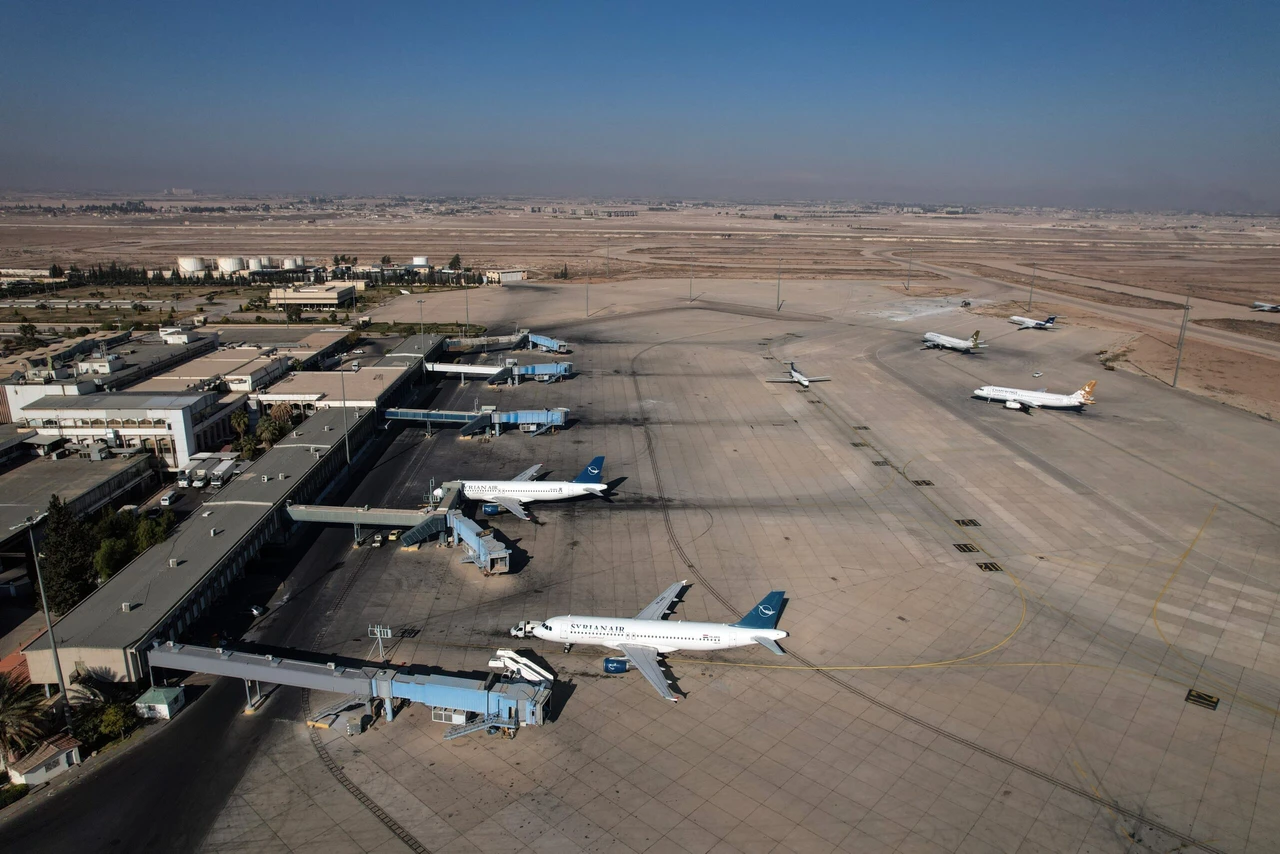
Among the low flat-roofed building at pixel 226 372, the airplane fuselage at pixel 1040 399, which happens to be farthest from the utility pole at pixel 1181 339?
the low flat-roofed building at pixel 226 372

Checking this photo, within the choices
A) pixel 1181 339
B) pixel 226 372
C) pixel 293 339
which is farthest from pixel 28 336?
pixel 1181 339

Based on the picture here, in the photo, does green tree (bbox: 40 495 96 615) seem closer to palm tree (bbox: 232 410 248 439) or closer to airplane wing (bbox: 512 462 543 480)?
palm tree (bbox: 232 410 248 439)

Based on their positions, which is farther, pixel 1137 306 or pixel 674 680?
pixel 1137 306

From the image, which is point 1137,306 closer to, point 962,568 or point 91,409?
point 962,568

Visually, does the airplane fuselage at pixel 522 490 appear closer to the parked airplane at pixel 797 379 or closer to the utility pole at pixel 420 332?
the utility pole at pixel 420 332

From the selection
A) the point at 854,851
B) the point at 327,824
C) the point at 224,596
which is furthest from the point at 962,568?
the point at 224,596

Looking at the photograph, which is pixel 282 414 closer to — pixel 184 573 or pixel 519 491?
pixel 519 491

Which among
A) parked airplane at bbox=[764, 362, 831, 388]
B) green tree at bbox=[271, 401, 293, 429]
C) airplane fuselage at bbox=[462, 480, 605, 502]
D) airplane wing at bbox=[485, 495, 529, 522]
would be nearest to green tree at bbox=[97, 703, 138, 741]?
airplane fuselage at bbox=[462, 480, 605, 502]

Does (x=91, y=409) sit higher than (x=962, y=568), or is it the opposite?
(x=91, y=409)
